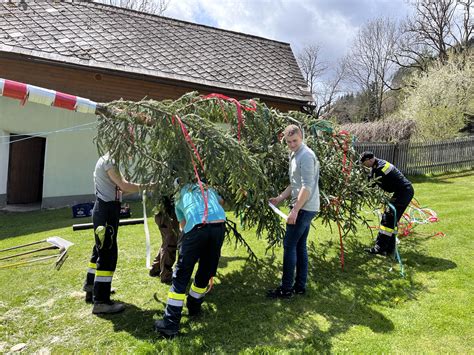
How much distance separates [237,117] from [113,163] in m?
1.65

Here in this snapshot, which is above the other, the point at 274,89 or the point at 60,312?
the point at 274,89

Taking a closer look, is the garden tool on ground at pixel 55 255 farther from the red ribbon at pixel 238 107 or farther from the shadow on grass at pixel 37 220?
the red ribbon at pixel 238 107

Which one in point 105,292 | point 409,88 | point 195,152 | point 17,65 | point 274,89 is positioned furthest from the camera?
point 409,88

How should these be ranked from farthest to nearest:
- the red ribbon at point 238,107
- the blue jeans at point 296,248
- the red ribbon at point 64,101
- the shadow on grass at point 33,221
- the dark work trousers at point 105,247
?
the shadow on grass at point 33,221 → the red ribbon at point 238,107 → the blue jeans at point 296,248 → the dark work trousers at point 105,247 → the red ribbon at point 64,101

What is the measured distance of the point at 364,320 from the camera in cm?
347

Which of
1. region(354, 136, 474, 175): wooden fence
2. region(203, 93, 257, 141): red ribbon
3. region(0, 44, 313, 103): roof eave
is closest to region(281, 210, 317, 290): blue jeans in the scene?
region(203, 93, 257, 141): red ribbon

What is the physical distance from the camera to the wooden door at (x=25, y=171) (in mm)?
10615

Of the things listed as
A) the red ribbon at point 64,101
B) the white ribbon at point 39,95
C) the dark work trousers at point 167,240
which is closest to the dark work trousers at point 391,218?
the dark work trousers at point 167,240

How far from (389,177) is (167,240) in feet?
11.7

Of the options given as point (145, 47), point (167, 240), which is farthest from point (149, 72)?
point (167, 240)

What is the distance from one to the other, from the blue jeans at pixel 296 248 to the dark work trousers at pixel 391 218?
2.08 meters

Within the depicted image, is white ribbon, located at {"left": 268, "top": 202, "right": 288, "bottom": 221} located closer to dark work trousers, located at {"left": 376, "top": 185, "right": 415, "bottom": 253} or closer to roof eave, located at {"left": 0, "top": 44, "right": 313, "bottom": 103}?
dark work trousers, located at {"left": 376, "top": 185, "right": 415, "bottom": 253}

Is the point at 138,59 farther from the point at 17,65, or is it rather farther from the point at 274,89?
the point at 274,89

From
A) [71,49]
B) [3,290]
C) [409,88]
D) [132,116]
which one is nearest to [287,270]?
[132,116]
